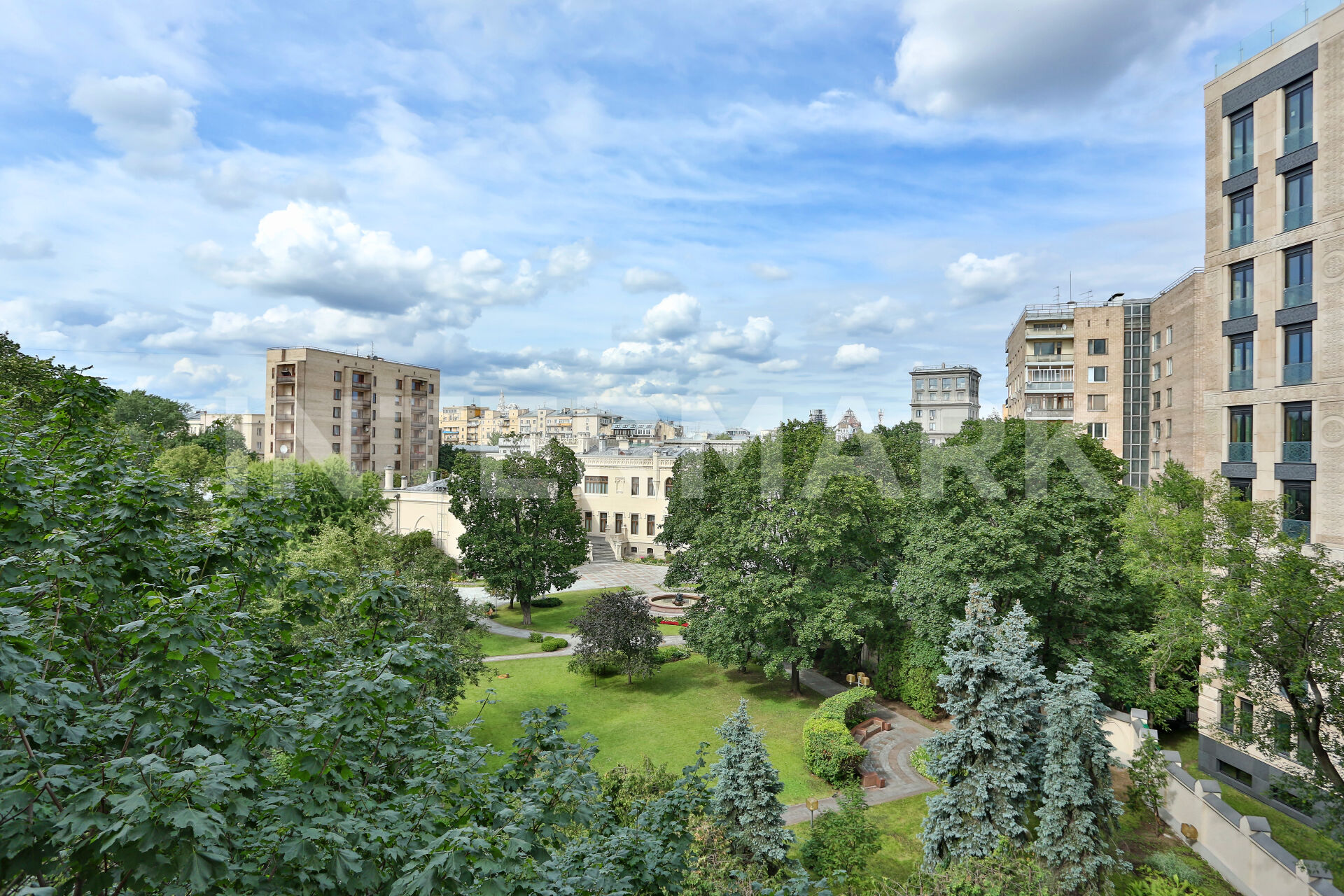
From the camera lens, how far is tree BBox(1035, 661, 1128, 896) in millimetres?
14906

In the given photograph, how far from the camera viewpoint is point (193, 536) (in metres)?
8.88

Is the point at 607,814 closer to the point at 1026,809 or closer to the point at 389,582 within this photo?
the point at 389,582

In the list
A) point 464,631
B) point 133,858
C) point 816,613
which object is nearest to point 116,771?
point 133,858

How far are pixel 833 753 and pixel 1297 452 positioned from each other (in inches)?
674

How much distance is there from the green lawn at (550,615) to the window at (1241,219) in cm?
3633

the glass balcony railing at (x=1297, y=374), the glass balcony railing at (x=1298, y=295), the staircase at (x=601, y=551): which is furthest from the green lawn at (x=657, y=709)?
the staircase at (x=601, y=551)

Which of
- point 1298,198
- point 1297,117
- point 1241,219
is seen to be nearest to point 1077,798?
point 1298,198

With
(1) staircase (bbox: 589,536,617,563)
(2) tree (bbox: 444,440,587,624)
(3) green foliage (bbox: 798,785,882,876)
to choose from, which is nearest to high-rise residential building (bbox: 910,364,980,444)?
(1) staircase (bbox: 589,536,617,563)

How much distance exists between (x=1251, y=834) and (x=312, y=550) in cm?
3257

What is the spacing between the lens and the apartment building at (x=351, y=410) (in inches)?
2958

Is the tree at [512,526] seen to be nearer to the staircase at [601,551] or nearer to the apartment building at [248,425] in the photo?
the staircase at [601,551]

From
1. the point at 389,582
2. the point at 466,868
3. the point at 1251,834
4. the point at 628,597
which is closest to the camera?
the point at 466,868

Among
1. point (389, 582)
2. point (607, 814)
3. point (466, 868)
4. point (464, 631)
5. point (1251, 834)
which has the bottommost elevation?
point (1251, 834)

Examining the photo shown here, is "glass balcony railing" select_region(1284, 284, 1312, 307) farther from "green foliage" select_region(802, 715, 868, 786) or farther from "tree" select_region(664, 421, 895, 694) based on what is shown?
"green foliage" select_region(802, 715, 868, 786)
